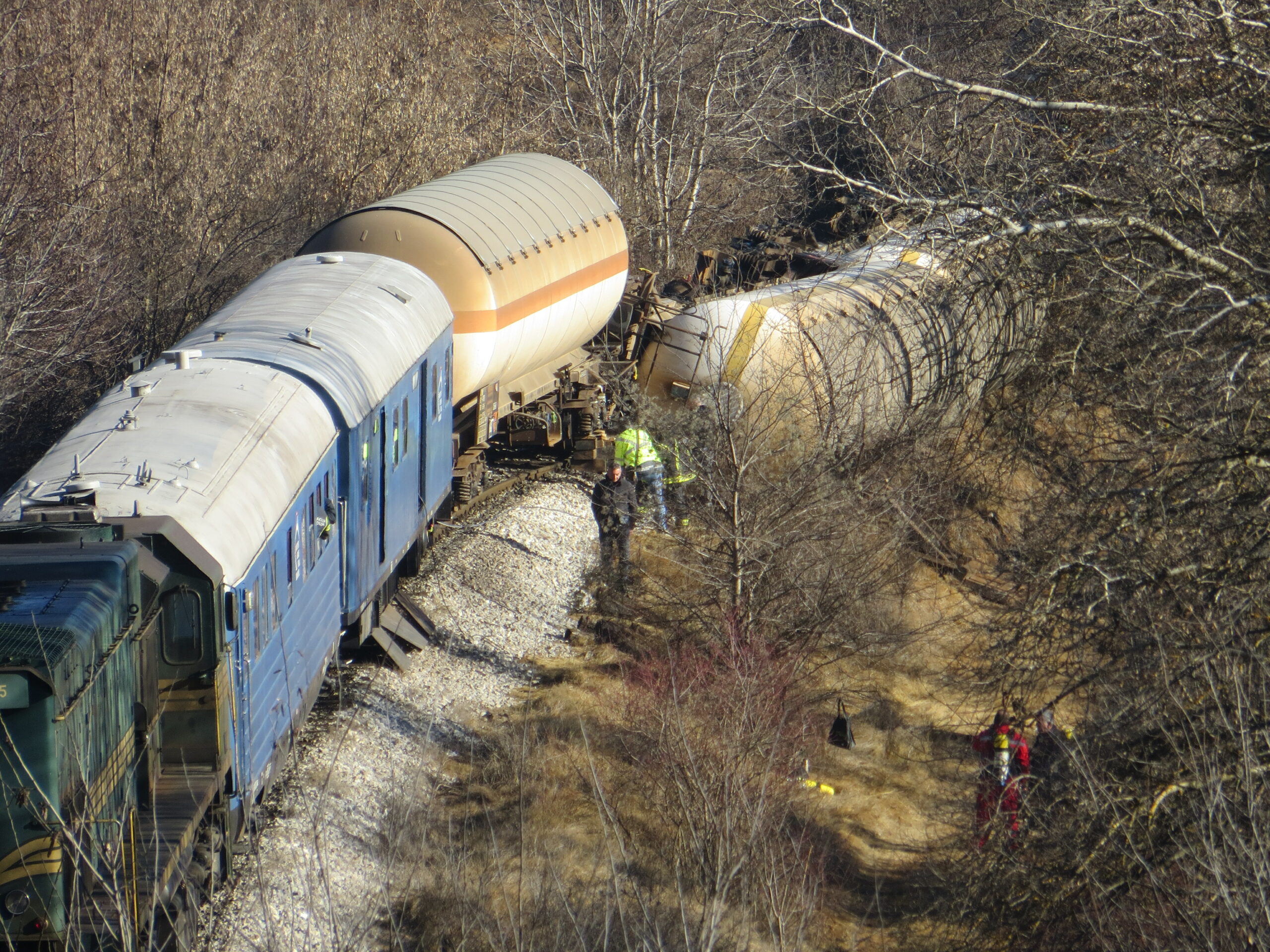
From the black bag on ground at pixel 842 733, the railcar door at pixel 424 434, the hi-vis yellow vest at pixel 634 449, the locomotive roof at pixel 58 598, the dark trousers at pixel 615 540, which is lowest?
the black bag on ground at pixel 842 733

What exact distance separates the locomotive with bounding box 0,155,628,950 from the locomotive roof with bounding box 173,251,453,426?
34 mm

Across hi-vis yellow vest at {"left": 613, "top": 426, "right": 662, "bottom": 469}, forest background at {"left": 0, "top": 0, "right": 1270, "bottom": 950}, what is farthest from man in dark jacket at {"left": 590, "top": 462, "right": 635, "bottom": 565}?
forest background at {"left": 0, "top": 0, "right": 1270, "bottom": 950}

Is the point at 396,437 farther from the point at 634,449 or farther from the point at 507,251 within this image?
the point at 507,251

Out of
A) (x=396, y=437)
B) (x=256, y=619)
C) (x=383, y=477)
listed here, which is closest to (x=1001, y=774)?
(x=256, y=619)

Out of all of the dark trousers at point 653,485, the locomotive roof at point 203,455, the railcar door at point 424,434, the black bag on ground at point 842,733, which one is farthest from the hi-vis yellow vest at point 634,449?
the locomotive roof at point 203,455

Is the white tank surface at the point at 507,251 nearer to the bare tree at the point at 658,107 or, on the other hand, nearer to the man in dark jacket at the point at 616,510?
the man in dark jacket at the point at 616,510

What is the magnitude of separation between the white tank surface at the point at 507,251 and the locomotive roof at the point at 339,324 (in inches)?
28.5

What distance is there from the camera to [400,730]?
10891 mm

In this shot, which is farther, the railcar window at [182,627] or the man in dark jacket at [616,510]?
the man in dark jacket at [616,510]

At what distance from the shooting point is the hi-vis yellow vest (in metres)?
15.3

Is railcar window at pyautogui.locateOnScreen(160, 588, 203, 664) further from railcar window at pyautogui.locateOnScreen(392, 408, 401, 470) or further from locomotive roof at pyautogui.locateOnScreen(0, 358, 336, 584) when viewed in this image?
railcar window at pyautogui.locateOnScreen(392, 408, 401, 470)

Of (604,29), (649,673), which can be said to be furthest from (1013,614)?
(604,29)

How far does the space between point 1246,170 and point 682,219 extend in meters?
17.4

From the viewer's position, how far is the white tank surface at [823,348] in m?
14.8
